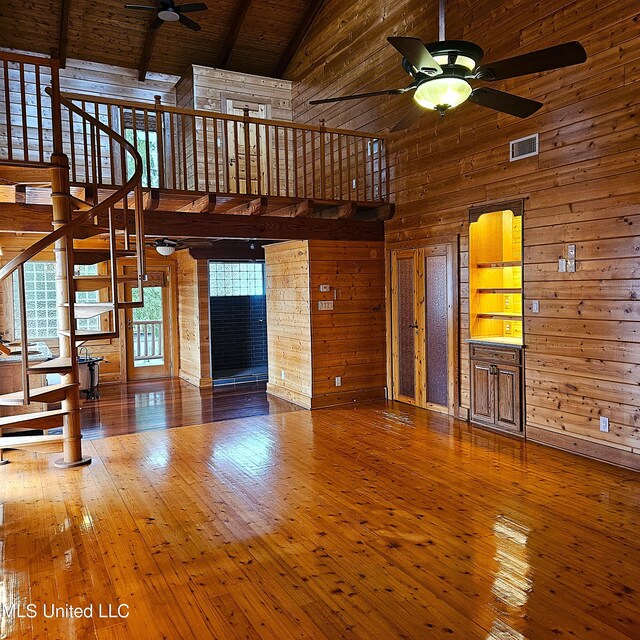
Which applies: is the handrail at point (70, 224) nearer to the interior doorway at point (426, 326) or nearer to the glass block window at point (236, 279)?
the interior doorway at point (426, 326)

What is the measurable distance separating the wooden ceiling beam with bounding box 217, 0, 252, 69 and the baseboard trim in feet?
23.2

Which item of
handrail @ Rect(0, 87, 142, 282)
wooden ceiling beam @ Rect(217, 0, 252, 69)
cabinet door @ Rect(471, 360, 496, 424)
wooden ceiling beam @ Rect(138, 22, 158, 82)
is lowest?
cabinet door @ Rect(471, 360, 496, 424)

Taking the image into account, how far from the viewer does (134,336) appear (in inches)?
388

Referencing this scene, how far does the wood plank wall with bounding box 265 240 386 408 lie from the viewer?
713 centimetres

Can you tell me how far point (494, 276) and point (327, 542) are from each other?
3905 mm

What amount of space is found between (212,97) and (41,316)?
4435mm

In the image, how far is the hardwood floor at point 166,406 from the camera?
6.44 meters

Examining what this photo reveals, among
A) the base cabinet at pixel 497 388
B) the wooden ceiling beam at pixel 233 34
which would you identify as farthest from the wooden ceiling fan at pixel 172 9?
the base cabinet at pixel 497 388

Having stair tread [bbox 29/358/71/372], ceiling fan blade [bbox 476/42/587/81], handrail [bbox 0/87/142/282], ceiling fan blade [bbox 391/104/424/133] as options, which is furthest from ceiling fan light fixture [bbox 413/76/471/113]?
stair tread [bbox 29/358/71/372]

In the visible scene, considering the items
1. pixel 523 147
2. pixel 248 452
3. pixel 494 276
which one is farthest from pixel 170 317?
pixel 523 147

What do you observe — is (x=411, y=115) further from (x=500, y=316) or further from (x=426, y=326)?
(x=426, y=326)

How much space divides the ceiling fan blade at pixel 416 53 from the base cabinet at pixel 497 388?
3.23 meters

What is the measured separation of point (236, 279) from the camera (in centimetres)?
981

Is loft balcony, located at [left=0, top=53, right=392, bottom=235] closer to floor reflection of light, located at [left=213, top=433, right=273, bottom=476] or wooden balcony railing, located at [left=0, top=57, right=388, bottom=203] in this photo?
wooden balcony railing, located at [left=0, top=57, right=388, bottom=203]
